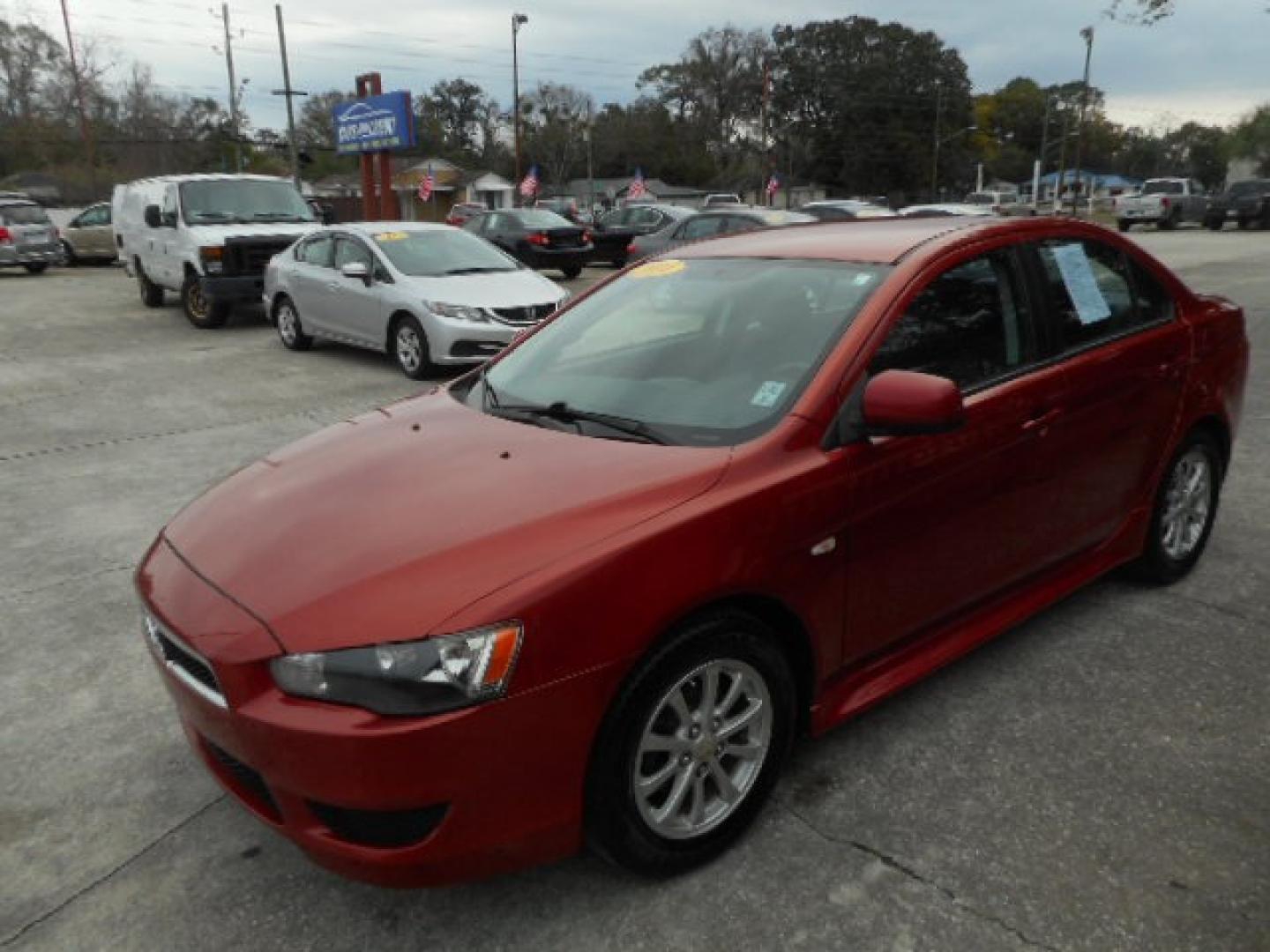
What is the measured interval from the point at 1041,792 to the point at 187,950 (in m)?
2.23

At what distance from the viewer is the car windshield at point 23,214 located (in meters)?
21.5

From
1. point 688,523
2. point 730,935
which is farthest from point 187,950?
point 688,523

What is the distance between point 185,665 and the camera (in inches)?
92.4

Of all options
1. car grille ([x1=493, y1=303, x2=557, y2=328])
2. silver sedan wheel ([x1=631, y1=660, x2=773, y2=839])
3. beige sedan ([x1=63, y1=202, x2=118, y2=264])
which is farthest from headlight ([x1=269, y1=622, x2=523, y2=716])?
beige sedan ([x1=63, y1=202, x2=118, y2=264])

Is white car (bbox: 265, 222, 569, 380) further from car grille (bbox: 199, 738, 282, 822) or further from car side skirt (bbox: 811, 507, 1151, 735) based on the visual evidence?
car grille (bbox: 199, 738, 282, 822)

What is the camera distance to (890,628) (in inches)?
112

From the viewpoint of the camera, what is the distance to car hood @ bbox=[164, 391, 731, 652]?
210 cm

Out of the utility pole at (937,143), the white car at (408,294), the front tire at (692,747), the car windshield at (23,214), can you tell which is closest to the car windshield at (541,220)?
the white car at (408,294)

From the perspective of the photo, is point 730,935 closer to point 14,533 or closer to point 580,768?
point 580,768

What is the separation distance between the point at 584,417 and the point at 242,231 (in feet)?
38.0

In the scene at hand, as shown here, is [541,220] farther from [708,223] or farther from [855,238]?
[855,238]

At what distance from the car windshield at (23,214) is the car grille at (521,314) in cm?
1794

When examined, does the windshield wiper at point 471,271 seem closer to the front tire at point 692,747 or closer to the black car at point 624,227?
the front tire at point 692,747

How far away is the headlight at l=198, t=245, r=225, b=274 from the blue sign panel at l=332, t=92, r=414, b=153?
33.1 feet
